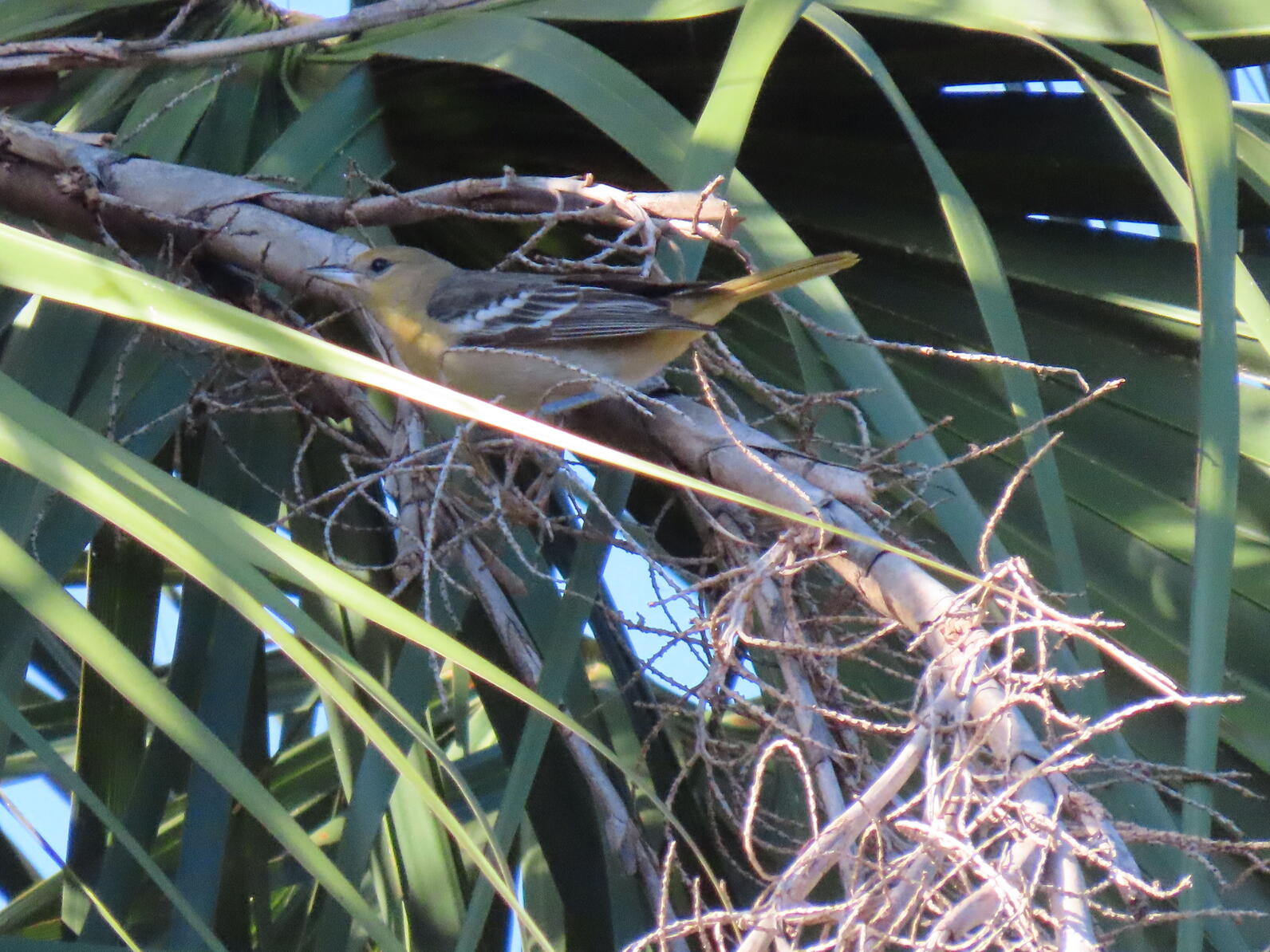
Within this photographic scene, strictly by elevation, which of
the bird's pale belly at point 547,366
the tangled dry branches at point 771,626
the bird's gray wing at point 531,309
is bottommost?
the tangled dry branches at point 771,626

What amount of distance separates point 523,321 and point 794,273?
0.97m

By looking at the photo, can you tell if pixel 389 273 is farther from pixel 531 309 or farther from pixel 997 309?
pixel 997 309

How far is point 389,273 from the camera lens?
6.97ft

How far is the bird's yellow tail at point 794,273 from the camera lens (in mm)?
1411

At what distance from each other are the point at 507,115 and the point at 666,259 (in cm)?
40

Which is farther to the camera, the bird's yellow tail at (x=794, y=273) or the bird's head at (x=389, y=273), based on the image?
Result: the bird's head at (x=389, y=273)

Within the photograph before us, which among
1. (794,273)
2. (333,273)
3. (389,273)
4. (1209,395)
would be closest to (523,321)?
(389,273)

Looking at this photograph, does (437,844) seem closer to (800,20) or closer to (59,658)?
(59,658)

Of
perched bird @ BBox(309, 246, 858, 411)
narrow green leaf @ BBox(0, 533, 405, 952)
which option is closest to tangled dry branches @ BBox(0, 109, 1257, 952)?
perched bird @ BBox(309, 246, 858, 411)

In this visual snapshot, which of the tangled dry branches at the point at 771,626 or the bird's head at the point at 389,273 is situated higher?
the bird's head at the point at 389,273

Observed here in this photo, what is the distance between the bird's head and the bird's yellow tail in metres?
0.53

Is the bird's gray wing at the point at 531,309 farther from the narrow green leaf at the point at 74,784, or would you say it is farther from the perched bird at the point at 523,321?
the narrow green leaf at the point at 74,784

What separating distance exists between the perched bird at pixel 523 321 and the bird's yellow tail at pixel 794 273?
20 centimetres

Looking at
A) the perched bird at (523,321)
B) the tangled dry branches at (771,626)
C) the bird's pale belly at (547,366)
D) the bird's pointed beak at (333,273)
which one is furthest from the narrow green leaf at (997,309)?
the bird's pale belly at (547,366)
